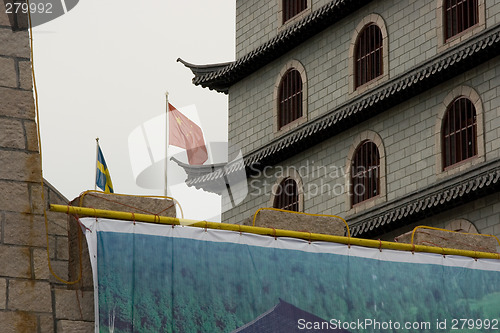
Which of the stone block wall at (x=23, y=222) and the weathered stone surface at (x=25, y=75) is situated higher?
the weathered stone surface at (x=25, y=75)

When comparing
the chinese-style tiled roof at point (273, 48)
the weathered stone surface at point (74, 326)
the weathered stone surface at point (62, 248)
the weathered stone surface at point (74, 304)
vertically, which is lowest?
the weathered stone surface at point (74, 326)

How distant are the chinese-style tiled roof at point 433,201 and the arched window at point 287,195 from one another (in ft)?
11.5

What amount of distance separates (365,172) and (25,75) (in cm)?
1859

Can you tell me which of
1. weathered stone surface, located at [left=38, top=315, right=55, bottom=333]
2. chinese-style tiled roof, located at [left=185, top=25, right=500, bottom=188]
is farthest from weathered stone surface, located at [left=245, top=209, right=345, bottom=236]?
chinese-style tiled roof, located at [left=185, top=25, right=500, bottom=188]

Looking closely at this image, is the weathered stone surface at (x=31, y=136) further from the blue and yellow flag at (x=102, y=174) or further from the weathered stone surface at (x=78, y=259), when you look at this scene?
the blue and yellow flag at (x=102, y=174)

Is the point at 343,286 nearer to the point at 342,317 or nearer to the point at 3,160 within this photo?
the point at 342,317

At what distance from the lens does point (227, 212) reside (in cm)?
3647

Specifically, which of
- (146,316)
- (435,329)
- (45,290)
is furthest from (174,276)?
(435,329)

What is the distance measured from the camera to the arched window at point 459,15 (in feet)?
94.3

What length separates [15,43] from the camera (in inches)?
532

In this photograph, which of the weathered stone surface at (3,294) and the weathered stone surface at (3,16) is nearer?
the weathered stone surface at (3,294)

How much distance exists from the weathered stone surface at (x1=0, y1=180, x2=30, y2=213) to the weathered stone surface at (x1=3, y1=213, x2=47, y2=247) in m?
0.08

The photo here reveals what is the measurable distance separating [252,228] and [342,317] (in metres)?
1.64

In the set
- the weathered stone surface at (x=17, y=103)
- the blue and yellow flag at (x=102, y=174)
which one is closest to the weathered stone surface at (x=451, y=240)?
the weathered stone surface at (x=17, y=103)
